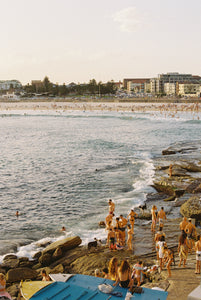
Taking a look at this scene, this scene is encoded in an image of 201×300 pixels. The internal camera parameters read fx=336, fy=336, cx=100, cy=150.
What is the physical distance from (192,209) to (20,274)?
7.80 m

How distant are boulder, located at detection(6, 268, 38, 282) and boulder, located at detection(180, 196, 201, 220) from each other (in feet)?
23.6

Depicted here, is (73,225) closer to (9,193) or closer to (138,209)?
(138,209)

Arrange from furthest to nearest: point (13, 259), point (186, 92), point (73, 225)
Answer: point (186, 92) < point (73, 225) < point (13, 259)

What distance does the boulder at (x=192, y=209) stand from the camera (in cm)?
1427

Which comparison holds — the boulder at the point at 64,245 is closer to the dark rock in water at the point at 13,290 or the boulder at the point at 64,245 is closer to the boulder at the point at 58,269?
the boulder at the point at 58,269

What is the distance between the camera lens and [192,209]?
14562 mm

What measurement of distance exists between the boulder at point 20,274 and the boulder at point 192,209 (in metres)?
7.19

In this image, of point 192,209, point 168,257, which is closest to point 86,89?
point 192,209

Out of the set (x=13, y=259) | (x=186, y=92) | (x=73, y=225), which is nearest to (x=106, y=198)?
(x=73, y=225)

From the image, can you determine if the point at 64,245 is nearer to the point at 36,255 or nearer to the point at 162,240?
the point at 36,255

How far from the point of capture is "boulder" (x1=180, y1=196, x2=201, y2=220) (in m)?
14.3

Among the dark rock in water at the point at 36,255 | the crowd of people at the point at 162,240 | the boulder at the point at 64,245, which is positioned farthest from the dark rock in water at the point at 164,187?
the dark rock in water at the point at 36,255

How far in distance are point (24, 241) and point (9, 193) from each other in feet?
26.3

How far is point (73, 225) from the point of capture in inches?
619
